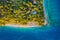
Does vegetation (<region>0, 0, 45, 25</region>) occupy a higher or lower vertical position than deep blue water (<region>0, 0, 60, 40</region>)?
higher

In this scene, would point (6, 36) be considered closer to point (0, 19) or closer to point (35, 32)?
point (0, 19)

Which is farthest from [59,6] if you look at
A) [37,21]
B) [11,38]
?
[11,38]

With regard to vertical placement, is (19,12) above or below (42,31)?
above

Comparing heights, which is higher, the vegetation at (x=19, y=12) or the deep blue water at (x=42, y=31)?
the vegetation at (x=19, y=12)
